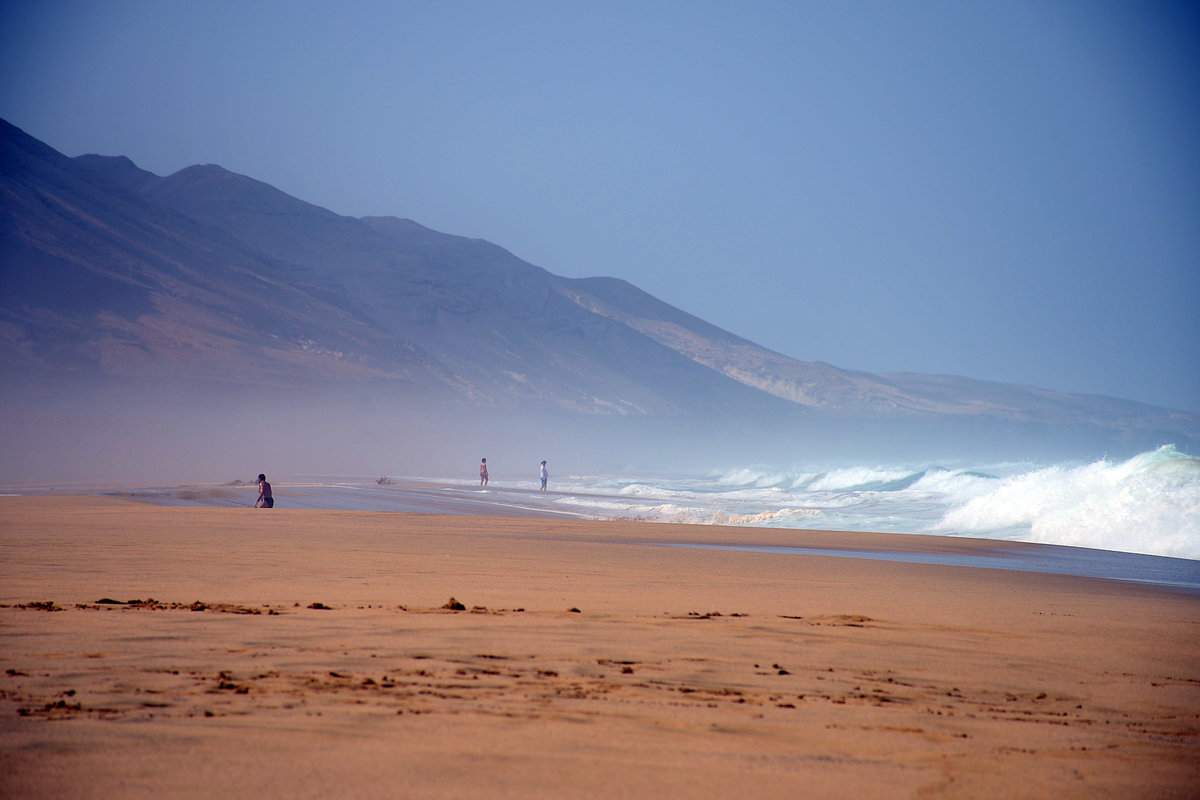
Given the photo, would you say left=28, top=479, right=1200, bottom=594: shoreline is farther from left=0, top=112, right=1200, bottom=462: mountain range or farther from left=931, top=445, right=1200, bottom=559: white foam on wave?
left=0, top=112, right=1200, bottom=462: mountain range

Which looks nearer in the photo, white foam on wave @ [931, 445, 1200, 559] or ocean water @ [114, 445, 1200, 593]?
ocean water @ [114, 445, 1200, 593]

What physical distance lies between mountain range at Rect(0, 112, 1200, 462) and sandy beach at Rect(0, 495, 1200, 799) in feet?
249

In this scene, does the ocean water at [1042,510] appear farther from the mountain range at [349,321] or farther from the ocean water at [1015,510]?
the mountain range at [349,321]

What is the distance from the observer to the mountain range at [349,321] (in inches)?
3241

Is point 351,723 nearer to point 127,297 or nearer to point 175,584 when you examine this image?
point 175,584

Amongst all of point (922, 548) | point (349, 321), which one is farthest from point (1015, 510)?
point (349, 321)

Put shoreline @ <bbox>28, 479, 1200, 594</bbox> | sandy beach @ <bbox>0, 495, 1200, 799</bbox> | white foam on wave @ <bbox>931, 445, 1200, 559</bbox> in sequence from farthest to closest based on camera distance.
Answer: white foam on wave @ <bbox>931, 445, 1200, 559</bbox>, shoreline @ <bbox>28, 479, 1200, 594</bbox>, sandy beach @ <bbox>0, 495, 1200, 799</bbox>

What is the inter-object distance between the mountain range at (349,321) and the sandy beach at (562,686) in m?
75.9

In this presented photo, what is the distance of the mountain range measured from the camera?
3241 inches

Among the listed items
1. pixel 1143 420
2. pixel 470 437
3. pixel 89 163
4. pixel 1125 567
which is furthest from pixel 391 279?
pixel 1143 420

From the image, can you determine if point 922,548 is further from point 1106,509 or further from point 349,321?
point 349,321

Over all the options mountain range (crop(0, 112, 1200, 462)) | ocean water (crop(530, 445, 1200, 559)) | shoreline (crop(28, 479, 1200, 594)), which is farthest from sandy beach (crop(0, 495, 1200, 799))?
mountain range (crop(0, 112, 1200, 462))

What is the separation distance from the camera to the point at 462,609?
20.5 feet

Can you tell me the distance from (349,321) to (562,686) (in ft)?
355
